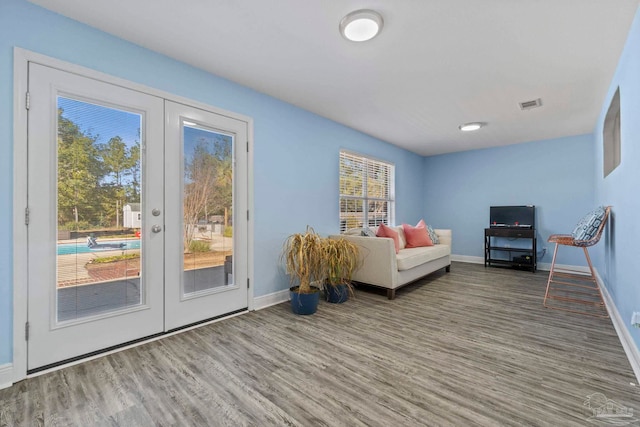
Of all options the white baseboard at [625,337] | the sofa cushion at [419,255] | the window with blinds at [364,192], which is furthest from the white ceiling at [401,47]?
the white baseboard at [625,337]

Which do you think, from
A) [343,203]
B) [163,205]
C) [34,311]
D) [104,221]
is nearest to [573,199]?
[343,203]

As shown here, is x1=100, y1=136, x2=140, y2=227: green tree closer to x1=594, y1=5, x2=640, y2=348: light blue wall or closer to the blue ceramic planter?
the blue ceramic planter

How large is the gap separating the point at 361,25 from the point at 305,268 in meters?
2.18

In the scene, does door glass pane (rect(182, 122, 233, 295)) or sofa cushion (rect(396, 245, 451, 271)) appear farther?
sofa cushion (rect(396, 245, 451, 271))

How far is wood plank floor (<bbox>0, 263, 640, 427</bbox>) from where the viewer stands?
147 cm

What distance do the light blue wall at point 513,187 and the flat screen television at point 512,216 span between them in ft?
0.64

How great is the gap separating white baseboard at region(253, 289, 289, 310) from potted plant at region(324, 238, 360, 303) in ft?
1.66

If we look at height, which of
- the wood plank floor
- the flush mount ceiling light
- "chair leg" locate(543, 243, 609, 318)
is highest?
the flush mount ceiling light

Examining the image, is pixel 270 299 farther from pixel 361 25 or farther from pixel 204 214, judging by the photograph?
pixel 361 25

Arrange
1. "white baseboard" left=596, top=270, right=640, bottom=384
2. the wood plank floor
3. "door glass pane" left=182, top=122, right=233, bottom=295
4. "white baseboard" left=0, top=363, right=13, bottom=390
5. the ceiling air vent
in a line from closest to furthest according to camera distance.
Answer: the wood plank floor < "white baseboard" left=0, top=363, right=13, bottom=390 < "white baseboard" left=596, top=270, right=640, bottom=384 < "door glass pane" left=182, top=122, right=233, bottom=295 < the ceiling air vent

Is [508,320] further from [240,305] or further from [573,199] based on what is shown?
[573,199]

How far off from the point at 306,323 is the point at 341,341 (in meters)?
0.49

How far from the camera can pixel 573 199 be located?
16.1ft

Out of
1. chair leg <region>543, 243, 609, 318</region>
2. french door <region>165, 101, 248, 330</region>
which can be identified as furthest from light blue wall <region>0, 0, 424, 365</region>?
chair leg <region>543, 243, 609, 318</region>
